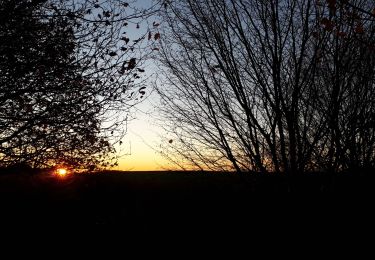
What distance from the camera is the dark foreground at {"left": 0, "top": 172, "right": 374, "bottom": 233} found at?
22.7 ft

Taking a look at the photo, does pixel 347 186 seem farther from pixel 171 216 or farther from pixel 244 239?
pixel 171 216

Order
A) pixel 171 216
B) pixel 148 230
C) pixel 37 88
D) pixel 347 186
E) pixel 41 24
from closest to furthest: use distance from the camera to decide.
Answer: pixel 41 24 → pixel 37 88 → pixel 347 186 → pixel 148 230 → pixel 171 216

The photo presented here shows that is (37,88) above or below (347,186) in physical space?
above

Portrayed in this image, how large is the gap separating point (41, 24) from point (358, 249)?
21.6 feet

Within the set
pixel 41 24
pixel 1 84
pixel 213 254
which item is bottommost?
pixel 213 254

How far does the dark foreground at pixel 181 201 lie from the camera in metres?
6.91

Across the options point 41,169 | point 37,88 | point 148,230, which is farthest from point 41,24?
point 148,230

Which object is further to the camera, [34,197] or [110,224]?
[34,197]

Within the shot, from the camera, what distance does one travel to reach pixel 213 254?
21.9 feet

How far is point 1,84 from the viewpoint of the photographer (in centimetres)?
500

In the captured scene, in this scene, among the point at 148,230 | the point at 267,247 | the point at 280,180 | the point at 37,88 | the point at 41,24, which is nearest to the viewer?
the point at 41,24

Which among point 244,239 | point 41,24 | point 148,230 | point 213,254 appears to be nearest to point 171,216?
point 148,230

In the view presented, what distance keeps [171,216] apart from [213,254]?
341cm

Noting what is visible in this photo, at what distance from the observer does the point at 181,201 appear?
11633 mm
